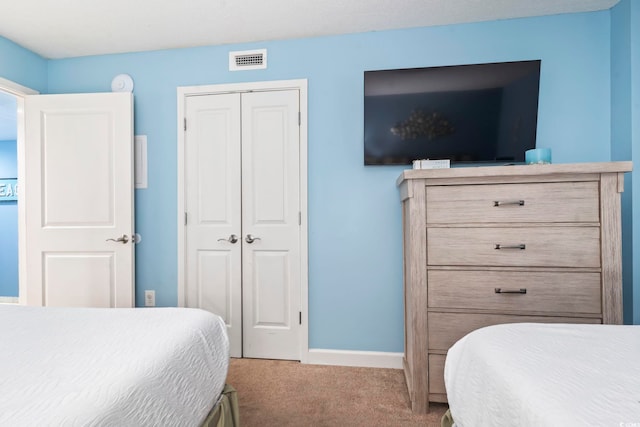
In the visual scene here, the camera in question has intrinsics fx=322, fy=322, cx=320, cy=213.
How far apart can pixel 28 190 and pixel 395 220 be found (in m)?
2.89

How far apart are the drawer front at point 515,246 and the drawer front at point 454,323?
0.28m

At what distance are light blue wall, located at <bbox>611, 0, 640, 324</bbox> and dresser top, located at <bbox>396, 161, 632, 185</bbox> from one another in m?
0.67

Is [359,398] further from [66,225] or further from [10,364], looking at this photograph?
[66,225]

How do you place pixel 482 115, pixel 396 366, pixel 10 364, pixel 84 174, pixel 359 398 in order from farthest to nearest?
pixel 84 174 → pixel 396 366 → pixel 482 115 → pixel 359 398 → pixel 10 364

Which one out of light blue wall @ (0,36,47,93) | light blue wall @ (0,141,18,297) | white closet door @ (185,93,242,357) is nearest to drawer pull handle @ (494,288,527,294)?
white closet door @ (185,93,242,357)

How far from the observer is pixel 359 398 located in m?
1.94

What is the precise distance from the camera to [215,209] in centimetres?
254

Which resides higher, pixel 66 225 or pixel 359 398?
pixel 66 225

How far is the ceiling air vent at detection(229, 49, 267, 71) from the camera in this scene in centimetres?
249

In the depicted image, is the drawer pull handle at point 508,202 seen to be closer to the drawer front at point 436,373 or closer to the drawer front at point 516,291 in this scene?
the drawer front at point 516,291

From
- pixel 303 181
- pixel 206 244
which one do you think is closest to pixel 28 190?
pixel 206 244

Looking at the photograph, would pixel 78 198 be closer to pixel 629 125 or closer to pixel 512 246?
pixel 512 246

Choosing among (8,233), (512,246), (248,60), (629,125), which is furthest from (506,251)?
(8,233)

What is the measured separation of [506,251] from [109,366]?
5.79 feet
